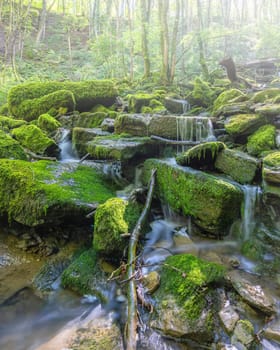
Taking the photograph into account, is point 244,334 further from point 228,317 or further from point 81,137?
point 81,137

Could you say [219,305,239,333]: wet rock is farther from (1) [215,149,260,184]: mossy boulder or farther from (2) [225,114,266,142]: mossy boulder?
(2) [225,114,266,142]: mossy boulder

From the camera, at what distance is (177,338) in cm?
297

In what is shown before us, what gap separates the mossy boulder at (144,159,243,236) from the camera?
423cm

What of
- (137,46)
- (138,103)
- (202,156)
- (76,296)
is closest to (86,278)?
(76,296)

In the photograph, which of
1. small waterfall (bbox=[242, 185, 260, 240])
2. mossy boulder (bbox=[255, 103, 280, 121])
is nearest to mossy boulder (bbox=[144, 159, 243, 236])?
small waterfall (bbox=[242, 185, 260, 240])

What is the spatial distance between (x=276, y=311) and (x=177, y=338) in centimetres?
113

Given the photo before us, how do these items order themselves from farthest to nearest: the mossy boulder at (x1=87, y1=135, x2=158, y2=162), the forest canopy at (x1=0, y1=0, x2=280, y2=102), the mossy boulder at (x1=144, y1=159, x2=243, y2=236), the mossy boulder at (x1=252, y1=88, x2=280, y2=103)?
the forest canopy at (x1=0, y1=0, x2=280, y2=102) < the mossy boulder at (x1=252, y1=88, x2=280, y2=103) < the mossy boulder at (x1=87, y1=135, x2=158, y2=162) < the mossy boulder at (x1=144, y1=159, x2=243, y2=236)

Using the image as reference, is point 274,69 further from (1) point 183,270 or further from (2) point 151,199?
(1) point 183,270

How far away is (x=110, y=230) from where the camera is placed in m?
3.93

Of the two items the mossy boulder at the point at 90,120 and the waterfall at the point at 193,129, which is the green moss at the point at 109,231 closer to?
the waterfall at the point at 193,129

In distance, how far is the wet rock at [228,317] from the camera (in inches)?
117

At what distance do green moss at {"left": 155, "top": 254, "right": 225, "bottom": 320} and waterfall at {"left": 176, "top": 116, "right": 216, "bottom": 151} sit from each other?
3508mm

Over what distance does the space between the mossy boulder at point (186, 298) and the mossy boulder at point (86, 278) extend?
750 millimetres

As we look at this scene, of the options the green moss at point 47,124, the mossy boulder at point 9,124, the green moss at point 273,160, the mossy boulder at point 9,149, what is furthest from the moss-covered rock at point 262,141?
the mossy boulder at point 9,124
